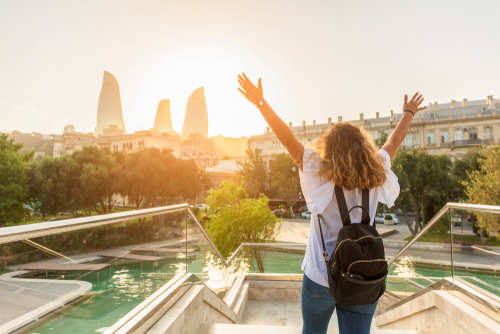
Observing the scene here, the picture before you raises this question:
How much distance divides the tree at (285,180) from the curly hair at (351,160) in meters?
40.6

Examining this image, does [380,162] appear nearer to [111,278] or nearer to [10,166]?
[111,278]

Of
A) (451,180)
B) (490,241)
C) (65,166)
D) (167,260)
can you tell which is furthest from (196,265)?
(451,180)

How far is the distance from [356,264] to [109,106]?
15660 cm

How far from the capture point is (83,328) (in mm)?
1698

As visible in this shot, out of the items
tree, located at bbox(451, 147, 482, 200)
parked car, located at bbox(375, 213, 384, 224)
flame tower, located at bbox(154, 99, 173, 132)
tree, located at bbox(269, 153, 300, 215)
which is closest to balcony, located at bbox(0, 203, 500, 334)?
tree, located at bbox(451, 147, 482, 200)

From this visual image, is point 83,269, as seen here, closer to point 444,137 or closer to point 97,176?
point 97,176

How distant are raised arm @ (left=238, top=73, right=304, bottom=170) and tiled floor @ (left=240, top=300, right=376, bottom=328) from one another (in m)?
3.57

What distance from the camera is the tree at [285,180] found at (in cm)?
4222

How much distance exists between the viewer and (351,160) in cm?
162

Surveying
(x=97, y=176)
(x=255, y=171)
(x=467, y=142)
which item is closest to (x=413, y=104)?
(x=97, y=176)

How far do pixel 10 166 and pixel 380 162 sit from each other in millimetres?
27740

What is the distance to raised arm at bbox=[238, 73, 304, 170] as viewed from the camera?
5.83 feet

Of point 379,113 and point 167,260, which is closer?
point 167,260

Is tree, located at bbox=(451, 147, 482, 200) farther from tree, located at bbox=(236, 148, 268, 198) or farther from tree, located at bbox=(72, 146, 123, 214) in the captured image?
tree, located at bbox=(72, 146, 123, 214)
